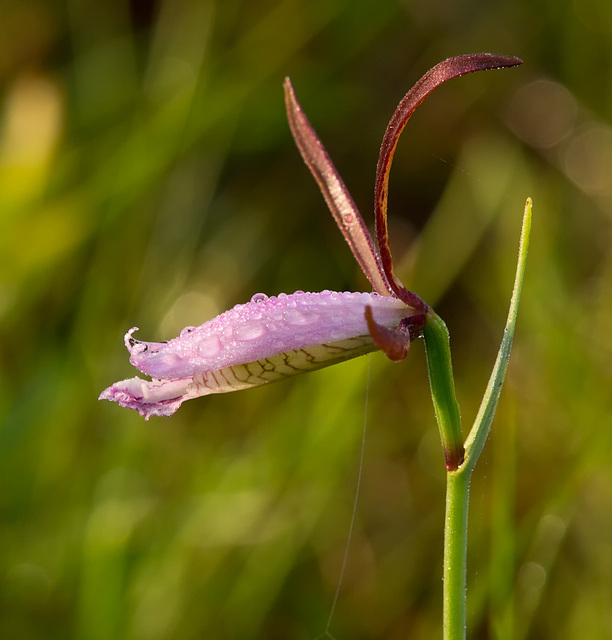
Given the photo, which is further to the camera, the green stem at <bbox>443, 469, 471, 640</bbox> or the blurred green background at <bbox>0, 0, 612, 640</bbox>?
the blurred green background at <bbox>0, 0, 612, 640</bbox>

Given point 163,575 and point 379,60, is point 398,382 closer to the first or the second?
point 163,575

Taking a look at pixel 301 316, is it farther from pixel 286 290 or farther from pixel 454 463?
pixel 286 290

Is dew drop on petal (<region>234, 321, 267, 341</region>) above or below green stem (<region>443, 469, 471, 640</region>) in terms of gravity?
above

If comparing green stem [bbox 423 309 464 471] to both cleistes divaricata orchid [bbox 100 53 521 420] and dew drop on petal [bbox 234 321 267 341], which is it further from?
dew drop on petal [bbox 234 321 267 341]

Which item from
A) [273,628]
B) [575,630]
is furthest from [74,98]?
[575,630]

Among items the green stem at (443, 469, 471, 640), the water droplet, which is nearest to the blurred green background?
the green stem at (443, 469, 471, 640)

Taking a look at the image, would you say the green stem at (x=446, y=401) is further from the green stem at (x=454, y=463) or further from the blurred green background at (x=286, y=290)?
the blurred green background at (x=286, y=290)
